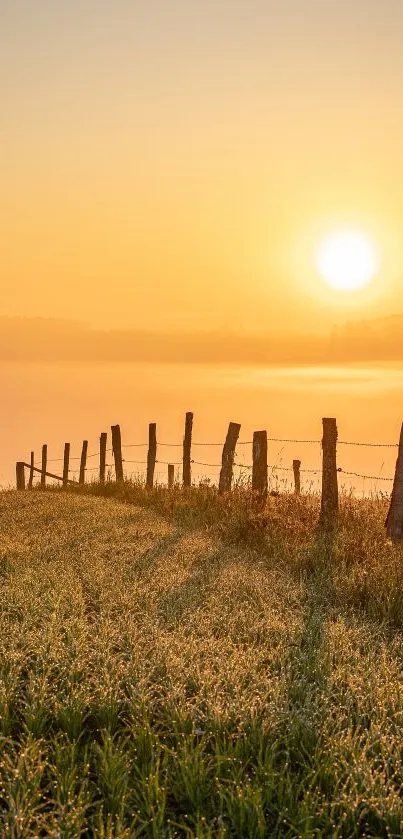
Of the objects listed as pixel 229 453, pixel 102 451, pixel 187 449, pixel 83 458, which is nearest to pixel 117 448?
pixel 102 451

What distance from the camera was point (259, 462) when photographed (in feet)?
58.1

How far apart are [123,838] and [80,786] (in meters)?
0.75

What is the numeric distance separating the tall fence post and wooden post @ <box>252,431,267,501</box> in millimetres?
6539

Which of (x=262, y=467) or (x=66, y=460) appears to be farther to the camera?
(x=66, y=460)

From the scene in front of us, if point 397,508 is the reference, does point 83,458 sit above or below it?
above

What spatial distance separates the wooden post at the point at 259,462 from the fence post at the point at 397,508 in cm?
426

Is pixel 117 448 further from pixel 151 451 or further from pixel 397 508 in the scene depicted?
pixel 397 508

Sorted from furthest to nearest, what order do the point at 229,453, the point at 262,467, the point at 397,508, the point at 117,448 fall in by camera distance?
the point at 117,448 → the point at 229,453 → the point at 262,467 → the point at 397,508

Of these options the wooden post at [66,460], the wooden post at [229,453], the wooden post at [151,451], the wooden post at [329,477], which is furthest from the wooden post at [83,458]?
the wooden post at [329,477]

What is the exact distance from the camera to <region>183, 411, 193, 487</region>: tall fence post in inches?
953

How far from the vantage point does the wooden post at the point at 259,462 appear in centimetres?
1758

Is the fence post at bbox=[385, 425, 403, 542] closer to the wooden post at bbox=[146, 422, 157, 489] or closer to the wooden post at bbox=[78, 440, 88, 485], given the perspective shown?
the wooden post at bbox=[146, 422, 157, 489]

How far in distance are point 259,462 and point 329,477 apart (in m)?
3.10

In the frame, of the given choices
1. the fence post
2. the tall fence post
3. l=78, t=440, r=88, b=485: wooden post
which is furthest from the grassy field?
l=78, t=440, r=88, b=485: wooden post
